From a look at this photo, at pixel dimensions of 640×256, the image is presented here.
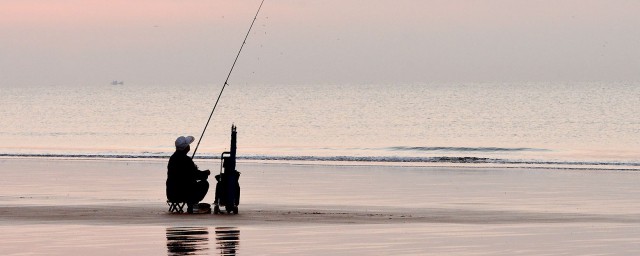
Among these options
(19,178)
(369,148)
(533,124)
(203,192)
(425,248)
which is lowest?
(425,248)

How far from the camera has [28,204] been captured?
20.8m

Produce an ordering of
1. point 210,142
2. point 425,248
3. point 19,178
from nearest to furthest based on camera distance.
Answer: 1. point 425,248
2. point 19,178
3. point 210,142

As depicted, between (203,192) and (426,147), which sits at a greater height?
(426,147)

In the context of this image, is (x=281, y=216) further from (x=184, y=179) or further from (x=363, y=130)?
(x=363, y=130)

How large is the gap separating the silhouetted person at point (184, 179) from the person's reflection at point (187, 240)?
2122 mm

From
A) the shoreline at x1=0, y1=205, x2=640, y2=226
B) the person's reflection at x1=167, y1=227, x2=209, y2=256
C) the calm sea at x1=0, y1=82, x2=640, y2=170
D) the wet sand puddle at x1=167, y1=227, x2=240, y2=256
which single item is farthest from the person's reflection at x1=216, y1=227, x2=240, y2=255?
the calm sea at x1=0, y1=82, x2=640, y2=170

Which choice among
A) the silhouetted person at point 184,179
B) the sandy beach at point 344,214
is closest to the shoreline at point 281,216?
the sandy beach at point 344,214

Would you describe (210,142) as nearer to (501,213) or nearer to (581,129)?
(581,129)

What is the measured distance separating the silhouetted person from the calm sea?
19929 mm

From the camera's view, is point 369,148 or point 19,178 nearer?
point 19,178

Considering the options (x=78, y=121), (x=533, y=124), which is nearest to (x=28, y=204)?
(x=533, y=124)

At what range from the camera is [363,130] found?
80500 millimetres

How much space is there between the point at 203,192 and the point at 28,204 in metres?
3.58

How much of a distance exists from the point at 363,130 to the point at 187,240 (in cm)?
6557
